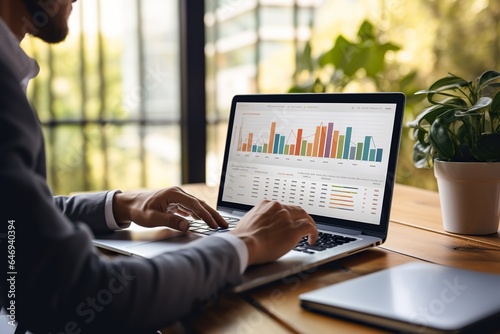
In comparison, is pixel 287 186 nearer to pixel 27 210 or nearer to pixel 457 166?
pixel 457 166

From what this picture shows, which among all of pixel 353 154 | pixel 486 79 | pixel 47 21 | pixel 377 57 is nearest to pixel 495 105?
pixel 486 79

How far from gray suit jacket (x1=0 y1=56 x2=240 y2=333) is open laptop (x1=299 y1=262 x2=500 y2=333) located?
0.56ft

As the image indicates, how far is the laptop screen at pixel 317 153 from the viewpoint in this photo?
1059 mm

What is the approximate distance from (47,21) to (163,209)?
0.49m

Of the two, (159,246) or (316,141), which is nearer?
(159,246)

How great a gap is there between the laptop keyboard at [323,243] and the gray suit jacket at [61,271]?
239mm

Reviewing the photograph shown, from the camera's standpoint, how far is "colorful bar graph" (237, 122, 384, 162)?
1.09m

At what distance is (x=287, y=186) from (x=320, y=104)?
191 mm

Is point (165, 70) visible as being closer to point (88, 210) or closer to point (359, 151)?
point (88, 210)

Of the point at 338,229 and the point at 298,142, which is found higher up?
the point at 298,142

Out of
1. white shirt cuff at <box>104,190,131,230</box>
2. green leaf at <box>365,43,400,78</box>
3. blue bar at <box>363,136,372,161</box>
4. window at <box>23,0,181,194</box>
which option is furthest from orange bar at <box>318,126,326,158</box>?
window at <box>23,0,181,194</box>

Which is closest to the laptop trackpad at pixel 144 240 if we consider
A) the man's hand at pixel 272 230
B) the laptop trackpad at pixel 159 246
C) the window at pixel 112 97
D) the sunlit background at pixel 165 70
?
the laptop trackpad at pixel 159 246

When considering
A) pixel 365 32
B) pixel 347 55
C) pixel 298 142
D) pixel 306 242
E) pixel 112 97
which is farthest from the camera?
pixel 112 97

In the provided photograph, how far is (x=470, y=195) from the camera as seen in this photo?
1096mm
